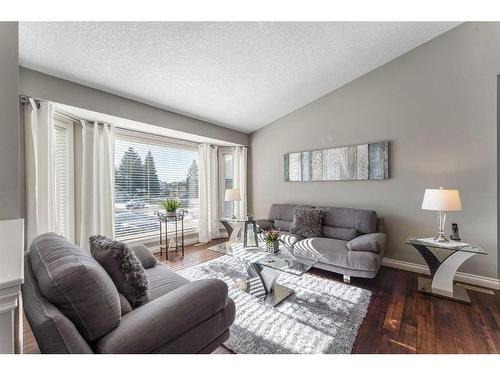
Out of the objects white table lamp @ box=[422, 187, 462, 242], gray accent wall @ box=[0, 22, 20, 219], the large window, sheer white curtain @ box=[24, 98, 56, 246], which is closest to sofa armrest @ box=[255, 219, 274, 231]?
the large window

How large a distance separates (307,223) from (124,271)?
262 cm

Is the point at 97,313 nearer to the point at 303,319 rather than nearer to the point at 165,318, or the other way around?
the point at 165,318

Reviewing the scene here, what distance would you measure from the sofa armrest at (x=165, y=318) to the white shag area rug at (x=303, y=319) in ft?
1.87

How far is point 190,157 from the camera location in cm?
450

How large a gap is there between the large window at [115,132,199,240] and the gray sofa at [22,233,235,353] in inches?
96.4

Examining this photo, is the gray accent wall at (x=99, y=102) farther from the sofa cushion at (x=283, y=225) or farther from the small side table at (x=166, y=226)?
the sofa cushion at (x=283, y=225)

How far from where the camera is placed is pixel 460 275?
8.55ft

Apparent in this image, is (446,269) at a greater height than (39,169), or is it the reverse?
(39,169)

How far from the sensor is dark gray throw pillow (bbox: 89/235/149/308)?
1293 millimetres

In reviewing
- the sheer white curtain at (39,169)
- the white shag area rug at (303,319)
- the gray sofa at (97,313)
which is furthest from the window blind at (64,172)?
the white shag area rug at (303,319)

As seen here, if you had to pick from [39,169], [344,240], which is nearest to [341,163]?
[344,240]

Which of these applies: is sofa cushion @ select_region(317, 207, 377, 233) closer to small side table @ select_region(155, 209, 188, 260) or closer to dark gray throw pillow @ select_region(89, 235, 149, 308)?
small side table @ select_region(155, 209, 188, 260)

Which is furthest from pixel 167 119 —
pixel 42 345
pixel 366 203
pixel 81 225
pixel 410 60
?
pixel 410 60
